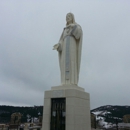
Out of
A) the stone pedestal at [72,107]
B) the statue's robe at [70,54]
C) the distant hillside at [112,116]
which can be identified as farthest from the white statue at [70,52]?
the distant hillside at [112,116]

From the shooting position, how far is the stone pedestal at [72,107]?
309 inches

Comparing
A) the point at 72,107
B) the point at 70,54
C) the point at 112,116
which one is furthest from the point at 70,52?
the point at 112,116

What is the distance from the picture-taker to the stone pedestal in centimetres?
786

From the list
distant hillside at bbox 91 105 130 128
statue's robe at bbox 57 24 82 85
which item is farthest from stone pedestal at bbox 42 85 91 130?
distant hillside at bbox 91 105 130 128

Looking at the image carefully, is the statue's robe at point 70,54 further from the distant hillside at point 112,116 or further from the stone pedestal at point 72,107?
the distant hillside at point 112,116

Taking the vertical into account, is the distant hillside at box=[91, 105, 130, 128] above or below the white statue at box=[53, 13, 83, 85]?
below

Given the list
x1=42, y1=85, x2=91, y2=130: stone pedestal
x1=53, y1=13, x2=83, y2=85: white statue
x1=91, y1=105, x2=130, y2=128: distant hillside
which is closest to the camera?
x1=42, y1=85, x2=91, y2=130: stone pedestal

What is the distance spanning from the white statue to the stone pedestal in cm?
89

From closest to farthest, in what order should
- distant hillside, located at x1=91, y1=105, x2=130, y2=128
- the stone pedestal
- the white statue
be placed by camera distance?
the stone pedestal → the white statue → distant hillside, located at x1=91, y1=105, x2=130, y2=128

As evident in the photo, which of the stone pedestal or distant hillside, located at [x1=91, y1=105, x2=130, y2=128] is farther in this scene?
distant hillside, located at [x1=91, y1=105, x2=130, y2=128]

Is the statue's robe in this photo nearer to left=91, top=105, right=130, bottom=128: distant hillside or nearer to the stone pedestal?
the stone pedestal

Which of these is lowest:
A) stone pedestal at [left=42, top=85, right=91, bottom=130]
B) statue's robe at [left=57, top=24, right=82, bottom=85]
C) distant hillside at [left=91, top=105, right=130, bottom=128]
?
distant hillside at [left=91, top=105, right=130, bottom=128]

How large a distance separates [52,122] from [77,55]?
457 cm

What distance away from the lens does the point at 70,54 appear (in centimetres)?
972
